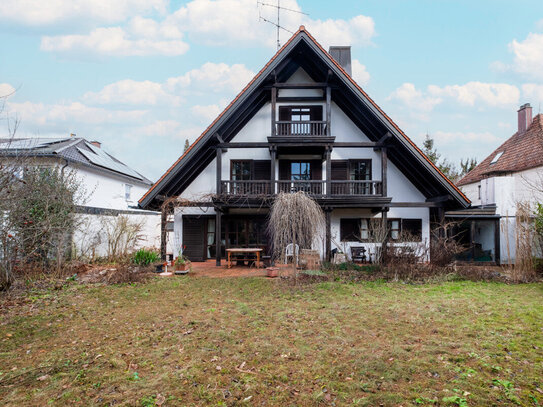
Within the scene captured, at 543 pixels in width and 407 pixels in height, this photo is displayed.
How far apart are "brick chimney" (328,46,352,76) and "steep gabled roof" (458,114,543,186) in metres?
10.9

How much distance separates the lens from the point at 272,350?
4500 millimetres

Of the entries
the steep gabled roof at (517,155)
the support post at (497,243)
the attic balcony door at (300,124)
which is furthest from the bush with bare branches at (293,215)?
the steep gabled roof at (517,155)

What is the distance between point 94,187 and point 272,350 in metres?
18.7

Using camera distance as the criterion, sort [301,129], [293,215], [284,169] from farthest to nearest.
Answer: [284,169] → [301,129] → [293,215]

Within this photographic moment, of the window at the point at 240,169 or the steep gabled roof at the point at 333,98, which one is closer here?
the steep gabled roof at the point at 333,98

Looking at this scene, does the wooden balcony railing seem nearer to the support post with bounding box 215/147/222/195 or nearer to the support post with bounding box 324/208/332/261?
the support post with bounding box 324/208/332/261

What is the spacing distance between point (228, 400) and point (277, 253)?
811 cm

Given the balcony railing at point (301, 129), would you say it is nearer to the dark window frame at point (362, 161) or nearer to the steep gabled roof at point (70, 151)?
the dark window frame at point (362, 161)

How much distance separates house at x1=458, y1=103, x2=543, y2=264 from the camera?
15.2 meters

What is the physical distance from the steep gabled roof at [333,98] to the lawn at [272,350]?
249 inches

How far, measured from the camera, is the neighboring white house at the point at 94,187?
529 inches

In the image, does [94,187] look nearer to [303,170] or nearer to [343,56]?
[303,170]

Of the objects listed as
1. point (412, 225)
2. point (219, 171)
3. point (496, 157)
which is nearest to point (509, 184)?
point (496, 157)

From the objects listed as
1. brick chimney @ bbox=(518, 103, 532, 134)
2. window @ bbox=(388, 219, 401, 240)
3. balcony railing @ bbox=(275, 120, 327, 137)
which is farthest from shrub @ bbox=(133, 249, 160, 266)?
brick chimney @ bbox=(518, 103, 532, 134)
